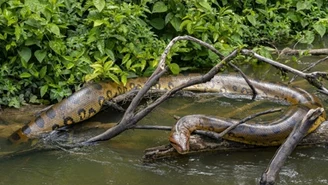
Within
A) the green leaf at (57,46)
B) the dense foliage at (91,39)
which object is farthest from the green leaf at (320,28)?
the green leaf at (57,46)

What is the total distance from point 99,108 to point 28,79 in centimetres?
116

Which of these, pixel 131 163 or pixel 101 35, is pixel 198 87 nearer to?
pixel 101 35

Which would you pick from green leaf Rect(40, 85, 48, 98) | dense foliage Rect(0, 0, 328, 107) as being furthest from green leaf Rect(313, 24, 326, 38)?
green leaf Rect(40, 85, 48, 98)

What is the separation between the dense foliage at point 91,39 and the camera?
806 centimetres

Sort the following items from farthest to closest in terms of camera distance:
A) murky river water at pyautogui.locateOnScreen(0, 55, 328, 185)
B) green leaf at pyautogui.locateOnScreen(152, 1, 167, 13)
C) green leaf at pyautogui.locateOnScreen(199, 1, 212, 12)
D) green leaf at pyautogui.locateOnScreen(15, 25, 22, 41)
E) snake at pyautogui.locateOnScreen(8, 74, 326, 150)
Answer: green leaf at pyautogui.locateOnScreen(152, 1, 167, 13)
green leaf at pyautogui.locateOnScreen(199, 1, 212, 12)
green leaf at pyautogui.locateOnScreen(15, 25, 22, 41)
snake at pyautogui.locateOnScreen(8, 74, 326, 150)
murky river water at pyautogui.locateOnScreen(0, 55, 328, 185)

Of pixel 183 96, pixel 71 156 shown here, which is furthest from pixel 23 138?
pixel 183 96

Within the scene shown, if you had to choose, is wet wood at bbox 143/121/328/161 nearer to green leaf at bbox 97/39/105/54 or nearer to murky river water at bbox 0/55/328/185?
murky river water at bbox 0/55/328/185

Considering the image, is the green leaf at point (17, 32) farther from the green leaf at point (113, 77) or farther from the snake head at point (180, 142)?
the snake head at point (180, 142)

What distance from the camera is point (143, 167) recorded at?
6262mm

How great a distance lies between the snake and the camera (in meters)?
6.49

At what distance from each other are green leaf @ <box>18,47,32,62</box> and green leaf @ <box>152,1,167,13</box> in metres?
2.45

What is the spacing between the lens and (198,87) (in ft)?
30.5

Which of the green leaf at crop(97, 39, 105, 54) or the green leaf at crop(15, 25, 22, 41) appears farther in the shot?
the green leaf at crop(97, 39, 105, 54)

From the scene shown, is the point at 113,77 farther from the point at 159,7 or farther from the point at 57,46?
the point at 159,7
